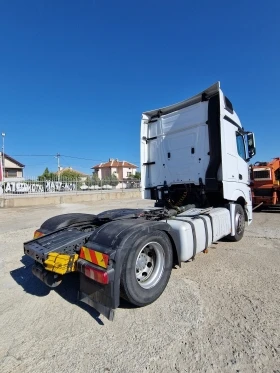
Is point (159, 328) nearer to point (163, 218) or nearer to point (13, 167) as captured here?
point (163, 218)

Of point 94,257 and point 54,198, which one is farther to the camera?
point 54,198

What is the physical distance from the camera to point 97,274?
2.44m

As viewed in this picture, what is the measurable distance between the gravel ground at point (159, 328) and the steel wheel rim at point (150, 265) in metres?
0.28

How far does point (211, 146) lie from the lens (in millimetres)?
4988

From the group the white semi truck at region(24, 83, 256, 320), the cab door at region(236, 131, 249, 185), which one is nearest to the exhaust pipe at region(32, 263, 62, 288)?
the white semi truck at region(24, 83, 256, 320)

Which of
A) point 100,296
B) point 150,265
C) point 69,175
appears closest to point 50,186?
point 150,265

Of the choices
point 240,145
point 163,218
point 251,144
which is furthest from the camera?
point 251,144

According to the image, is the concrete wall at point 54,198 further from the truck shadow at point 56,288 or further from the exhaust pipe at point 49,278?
the exhaust pipe at point 49,278

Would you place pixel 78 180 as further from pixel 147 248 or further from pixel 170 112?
pixel 147 248

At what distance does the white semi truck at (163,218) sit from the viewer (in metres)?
2.62

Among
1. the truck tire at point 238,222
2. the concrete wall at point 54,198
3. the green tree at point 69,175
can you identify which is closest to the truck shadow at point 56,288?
the truck tire at point 238,222

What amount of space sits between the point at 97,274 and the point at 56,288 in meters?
1.40

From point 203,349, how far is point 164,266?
1.16 metres

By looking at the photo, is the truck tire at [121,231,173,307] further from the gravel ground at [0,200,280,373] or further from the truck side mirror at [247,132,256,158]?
the truck side mirror at [247,132,256,158]
